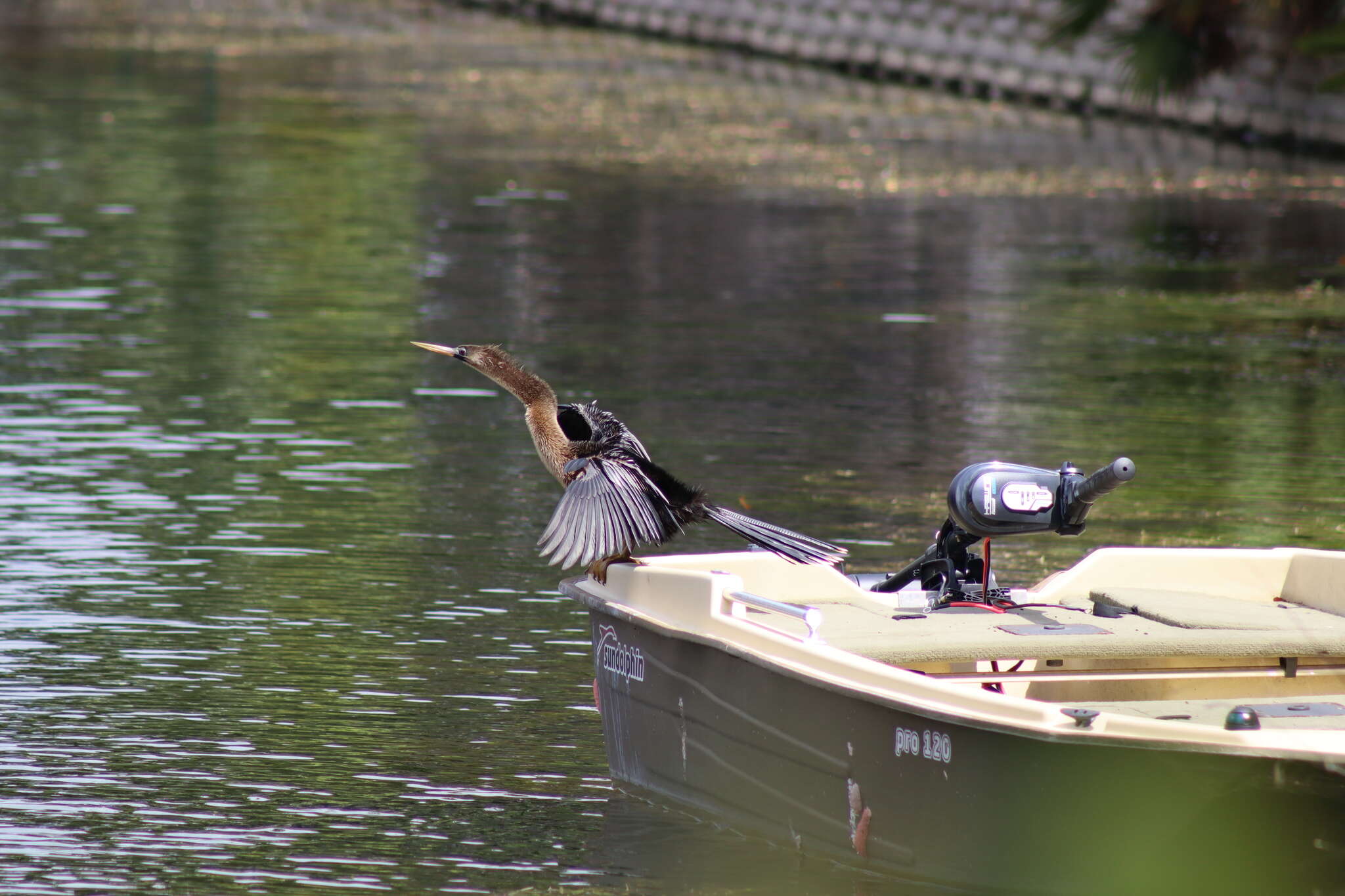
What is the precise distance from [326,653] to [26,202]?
56.7ft

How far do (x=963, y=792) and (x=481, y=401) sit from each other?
10.2 m

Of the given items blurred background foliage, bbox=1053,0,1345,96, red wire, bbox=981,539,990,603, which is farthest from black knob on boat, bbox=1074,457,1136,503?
blurred background foliage, bbox=1053,0,1345,96

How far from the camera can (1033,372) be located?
1839 centimetres

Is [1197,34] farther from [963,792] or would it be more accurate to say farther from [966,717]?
[966,717]

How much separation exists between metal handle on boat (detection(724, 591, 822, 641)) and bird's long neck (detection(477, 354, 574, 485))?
925mm

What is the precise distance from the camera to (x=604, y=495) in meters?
8.89

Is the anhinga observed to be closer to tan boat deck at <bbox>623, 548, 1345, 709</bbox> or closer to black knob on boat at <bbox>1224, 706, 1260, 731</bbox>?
tan boat deck at <bbox>623, 548, 1345, 709</bbox>

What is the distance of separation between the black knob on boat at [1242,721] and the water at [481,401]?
155 cm

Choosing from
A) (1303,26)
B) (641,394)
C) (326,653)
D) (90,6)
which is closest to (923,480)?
(641,394)

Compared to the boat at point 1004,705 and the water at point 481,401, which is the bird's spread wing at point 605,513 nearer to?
the boat at point 1004,705

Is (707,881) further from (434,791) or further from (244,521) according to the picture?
(244,521)

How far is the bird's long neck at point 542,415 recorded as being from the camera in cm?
918

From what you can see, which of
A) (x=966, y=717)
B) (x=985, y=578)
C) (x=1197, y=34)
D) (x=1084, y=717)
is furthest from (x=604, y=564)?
(x=1197, y=34)

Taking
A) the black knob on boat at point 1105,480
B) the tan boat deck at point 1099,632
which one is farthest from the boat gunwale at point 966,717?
the black knob on boat at point 1105,480
